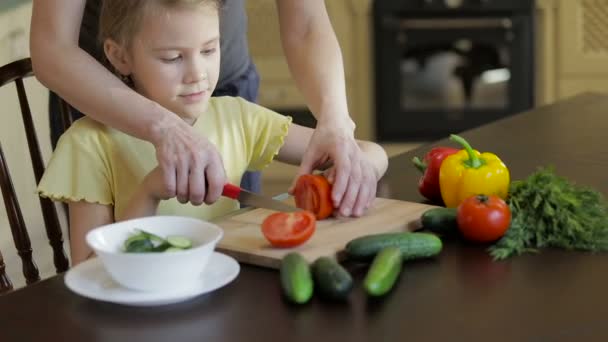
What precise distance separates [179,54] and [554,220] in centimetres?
60

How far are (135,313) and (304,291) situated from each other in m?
0.19

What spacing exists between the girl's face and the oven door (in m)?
2.74

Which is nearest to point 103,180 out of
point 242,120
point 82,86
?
point 82,86

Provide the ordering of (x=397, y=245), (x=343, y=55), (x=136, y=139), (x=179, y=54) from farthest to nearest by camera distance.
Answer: (x=343, y=55), (x=136, y=139), (x=179, y=54), (x=397, y=245)

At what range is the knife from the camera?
61.2 inches

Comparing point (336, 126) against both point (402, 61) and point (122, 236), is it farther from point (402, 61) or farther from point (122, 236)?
point (402, 61)

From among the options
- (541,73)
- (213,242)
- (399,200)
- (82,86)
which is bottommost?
(541,73)

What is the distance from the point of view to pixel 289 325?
47.7 inches

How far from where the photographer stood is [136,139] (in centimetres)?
174

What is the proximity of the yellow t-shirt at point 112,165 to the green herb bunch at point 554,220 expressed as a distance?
50 cm

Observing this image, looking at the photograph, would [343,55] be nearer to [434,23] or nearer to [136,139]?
[434,23]

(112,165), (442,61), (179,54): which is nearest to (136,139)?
(112,165)

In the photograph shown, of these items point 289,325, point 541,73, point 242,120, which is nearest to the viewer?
point 289,325

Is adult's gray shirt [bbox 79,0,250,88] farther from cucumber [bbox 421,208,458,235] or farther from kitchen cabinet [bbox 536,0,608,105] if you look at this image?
kitchen cabinet [bbox 536,0,608,105]
